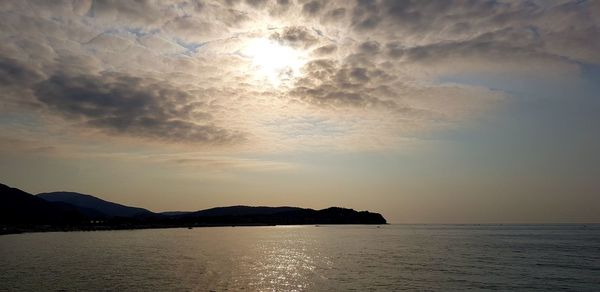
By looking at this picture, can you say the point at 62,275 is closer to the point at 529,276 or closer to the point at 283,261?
the point at 283,261

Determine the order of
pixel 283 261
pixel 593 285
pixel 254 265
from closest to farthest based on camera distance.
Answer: pixel 593 285, pixel 254 265, pixel 283 261

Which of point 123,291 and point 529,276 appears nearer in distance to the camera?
point 123,291

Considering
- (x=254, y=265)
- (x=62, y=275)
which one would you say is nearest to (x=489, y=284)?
(x=254, y=265)

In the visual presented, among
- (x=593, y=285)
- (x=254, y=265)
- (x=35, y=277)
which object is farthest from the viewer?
(x=254, y=265)

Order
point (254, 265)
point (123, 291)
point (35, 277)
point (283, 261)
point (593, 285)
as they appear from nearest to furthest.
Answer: point (123, 291)
point (593, 285)
point (35, 277)
point (254, 265)
point (283, 261)

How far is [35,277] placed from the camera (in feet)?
200

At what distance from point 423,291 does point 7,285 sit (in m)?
49.2

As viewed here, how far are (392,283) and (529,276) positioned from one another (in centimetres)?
2248

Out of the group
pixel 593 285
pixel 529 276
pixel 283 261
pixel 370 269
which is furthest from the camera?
pixel 283 261

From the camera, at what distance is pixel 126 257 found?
92562mm

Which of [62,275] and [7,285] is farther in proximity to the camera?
[62,275]

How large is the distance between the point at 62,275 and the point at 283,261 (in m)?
39.4

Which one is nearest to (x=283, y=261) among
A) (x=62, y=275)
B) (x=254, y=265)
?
(x=254, y=265)

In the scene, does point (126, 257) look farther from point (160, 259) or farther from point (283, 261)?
point (283, 261)
